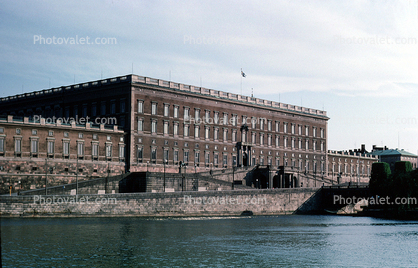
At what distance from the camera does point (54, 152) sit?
79312 millimetres

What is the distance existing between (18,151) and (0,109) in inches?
1491

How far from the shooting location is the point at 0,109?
10981cm

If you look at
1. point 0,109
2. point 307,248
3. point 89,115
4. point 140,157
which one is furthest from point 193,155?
point 307,248

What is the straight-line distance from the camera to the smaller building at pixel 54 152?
7469 centimetres

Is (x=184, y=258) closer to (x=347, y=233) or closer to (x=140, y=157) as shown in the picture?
(x=347, y=233)

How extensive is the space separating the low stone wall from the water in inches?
118

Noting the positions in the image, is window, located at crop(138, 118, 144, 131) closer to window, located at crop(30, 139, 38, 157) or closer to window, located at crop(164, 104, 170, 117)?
window, located at crop(164, 104, 170, 117)

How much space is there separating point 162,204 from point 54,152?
1720 centimetres

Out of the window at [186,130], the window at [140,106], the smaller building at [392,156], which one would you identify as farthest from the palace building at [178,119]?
the smaller building at [392,156]

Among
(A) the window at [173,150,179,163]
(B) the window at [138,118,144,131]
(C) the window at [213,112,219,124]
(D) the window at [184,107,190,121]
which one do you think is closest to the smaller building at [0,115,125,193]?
(B) the window at [138,118,144,131]

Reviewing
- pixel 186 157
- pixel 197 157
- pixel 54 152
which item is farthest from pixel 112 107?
pixel 197 157

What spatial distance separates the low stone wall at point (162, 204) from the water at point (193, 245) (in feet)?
9.85

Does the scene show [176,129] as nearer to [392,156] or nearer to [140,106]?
[140,106]

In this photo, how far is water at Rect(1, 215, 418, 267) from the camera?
35.9m
